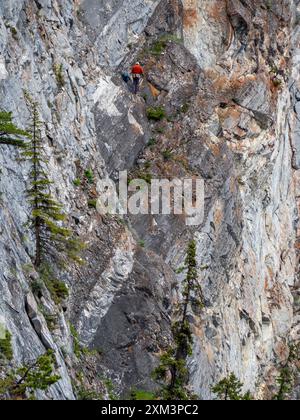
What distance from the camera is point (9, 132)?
2294 cm

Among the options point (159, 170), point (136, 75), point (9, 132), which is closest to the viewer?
point (9, 132)

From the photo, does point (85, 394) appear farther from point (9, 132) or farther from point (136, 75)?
point (136, 75)

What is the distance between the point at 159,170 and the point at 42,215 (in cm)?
1167

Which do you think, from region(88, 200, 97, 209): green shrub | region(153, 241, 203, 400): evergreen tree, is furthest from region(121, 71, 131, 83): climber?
region(153, 241, 203, 400): evergreen tree

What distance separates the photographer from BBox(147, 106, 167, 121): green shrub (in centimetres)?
3697

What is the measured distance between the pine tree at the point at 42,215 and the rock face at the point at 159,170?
46cm

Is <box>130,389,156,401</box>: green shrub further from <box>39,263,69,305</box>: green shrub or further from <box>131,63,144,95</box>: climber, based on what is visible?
<box>131,63,144,95</box>: climber

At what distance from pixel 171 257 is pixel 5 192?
12.2 metres

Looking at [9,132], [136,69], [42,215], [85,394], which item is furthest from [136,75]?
[85,394]

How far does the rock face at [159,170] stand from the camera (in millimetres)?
27797

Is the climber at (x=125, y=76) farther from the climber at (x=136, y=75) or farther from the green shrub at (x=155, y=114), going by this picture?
the green shrub at (x=155, y=114)

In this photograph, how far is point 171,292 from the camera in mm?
33312

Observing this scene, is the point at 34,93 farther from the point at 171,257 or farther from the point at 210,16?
the point at 210,16
